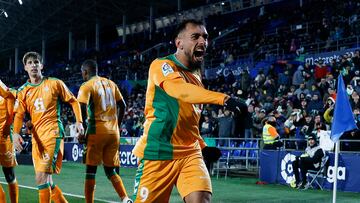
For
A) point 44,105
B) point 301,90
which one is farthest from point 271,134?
point 44,105

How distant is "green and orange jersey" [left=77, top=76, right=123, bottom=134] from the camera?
737 centimetres

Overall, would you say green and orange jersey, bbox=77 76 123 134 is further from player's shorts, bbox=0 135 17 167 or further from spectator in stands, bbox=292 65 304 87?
spectator in stands, bbox=292 65 304 87

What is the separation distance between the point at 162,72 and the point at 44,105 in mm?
3498

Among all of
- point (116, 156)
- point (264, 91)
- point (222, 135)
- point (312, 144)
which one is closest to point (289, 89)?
point (264, 91)

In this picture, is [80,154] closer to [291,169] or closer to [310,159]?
[291,169]

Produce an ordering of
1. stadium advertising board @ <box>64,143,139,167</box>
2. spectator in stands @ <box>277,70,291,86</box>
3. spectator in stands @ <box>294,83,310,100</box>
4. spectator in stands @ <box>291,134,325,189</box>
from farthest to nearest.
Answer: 1. stadium advertising board @ <box>64,143,139,167</box>
2. spectator in stands @ <box>277,70,291,86</box>
3. spectator in stands @ <box>294,83,310,100</box>
4. spectator in stands @ <box>291,134,325,189</box>

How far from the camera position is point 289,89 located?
1734 cm

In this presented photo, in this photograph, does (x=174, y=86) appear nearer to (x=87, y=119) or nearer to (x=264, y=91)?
(x=87, y=119)

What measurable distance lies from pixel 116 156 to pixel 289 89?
10791 millimetres

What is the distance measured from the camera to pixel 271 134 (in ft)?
44.5

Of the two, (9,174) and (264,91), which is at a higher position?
(264,91)

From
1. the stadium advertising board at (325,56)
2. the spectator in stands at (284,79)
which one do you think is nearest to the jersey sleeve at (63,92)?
the spectator in stands at (284,79)

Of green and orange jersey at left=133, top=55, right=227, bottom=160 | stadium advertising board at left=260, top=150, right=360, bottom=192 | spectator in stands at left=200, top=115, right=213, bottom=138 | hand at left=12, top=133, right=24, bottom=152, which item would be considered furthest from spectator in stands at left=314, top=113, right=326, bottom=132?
green and orange jersey at left=133, top=55, right=227, bottom=160

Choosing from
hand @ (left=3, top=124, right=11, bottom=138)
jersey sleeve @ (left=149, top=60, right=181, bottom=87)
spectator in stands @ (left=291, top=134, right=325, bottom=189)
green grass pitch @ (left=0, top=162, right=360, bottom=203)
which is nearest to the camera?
jersey sleeve @ (left=149, top=60, right=181, bottom=87)
